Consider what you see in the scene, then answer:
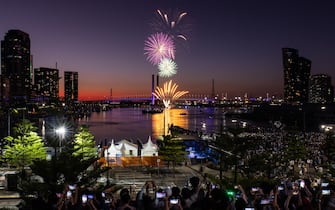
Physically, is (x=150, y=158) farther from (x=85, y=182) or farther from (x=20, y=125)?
(x=85, y=182)

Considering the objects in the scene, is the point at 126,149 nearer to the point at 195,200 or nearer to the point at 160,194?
the point at 195,200

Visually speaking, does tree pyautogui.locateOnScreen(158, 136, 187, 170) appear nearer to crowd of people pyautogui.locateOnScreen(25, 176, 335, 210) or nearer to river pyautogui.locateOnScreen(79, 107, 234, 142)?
river pyautogui.locateOnScreen(79, 107, 234, 142)

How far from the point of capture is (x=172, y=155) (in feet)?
70.8

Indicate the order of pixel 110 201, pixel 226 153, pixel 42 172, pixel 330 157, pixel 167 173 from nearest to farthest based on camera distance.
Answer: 1. pixel 110 201
2. pixel 42 172
3. pixel 226 153
4. pixel 167 173
5. pixel 330 157

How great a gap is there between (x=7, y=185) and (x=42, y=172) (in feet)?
26.3

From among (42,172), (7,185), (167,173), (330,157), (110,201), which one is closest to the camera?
(110,201)

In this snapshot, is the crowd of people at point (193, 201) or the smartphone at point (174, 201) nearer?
the smartphone at point (174, 201)

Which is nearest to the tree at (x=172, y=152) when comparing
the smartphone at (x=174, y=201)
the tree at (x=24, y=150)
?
the tree at (x=24, y=150)

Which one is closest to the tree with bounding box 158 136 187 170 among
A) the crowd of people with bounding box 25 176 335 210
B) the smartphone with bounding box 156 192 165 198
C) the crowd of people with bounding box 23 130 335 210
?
the crowd of people with bounding box 23 130 335 210

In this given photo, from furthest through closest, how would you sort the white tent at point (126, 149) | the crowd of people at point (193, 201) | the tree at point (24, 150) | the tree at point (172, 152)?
the white tent at point (126, 149)
the tree at point (172, 152)
the tree at point (24, 150)
the crowd of people at point (193, 201)

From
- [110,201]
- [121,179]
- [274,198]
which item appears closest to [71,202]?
[110,201]

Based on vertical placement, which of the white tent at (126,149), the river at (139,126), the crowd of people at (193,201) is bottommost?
the river at (139,126)

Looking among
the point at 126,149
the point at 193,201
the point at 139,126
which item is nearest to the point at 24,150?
the point at 126,149

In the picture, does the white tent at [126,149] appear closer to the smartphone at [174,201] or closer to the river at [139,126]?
the river at [139,126]
